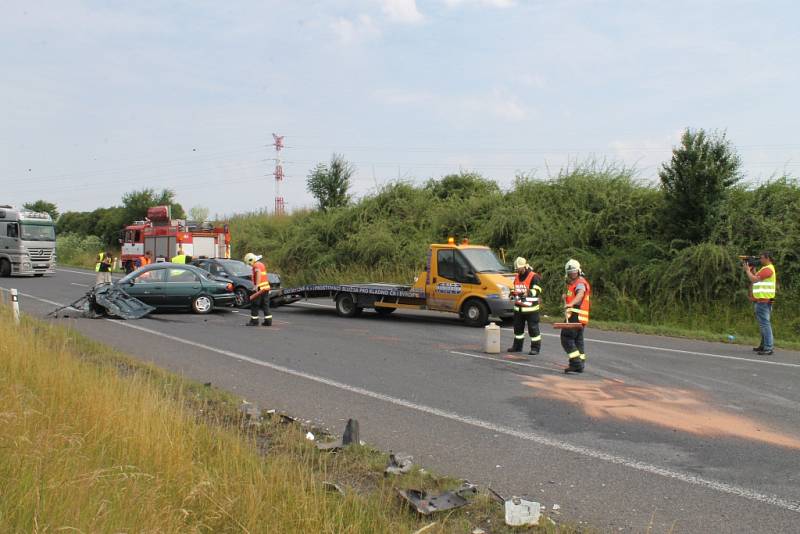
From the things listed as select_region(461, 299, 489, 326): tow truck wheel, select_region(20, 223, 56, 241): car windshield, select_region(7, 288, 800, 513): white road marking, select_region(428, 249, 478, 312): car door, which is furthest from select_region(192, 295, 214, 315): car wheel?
select_region(20, 223, 56, 241): car windshield

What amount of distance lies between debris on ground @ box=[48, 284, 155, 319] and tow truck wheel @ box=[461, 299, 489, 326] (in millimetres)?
7919

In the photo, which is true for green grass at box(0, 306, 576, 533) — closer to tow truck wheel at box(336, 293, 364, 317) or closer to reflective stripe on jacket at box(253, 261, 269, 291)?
reflective stripe on jacket at box(253, 261, 269, 291)

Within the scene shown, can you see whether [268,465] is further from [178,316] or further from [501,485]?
[178,316]

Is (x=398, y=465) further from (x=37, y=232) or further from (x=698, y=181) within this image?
(x=37, y=232)

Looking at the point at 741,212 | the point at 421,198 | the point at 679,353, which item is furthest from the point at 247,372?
the point at 421,198

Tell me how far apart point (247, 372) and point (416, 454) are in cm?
447

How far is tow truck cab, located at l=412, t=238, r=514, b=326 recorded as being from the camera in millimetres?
15195

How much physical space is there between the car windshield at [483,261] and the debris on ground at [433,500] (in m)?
11.3

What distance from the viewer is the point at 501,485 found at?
507cm

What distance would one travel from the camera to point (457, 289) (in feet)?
51.6

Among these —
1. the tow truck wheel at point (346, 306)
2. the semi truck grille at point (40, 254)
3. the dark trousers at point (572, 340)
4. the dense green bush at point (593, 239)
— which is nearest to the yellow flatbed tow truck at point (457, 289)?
the tow truck wheel at point (346, 306)

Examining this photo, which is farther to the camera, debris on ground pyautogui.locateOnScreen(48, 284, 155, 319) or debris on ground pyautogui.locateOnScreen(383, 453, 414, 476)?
debris on ground pyautogui.locateOnScreen(48, 284, 155, 319)

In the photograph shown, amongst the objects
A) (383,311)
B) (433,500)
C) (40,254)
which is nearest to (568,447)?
(433,500)

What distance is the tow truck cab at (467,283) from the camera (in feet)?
49.9
